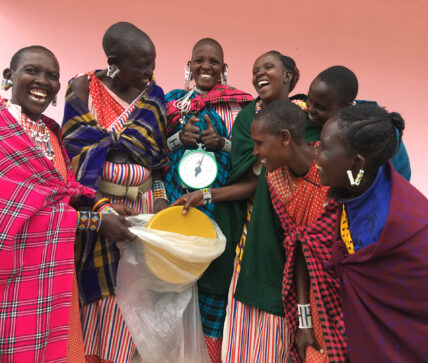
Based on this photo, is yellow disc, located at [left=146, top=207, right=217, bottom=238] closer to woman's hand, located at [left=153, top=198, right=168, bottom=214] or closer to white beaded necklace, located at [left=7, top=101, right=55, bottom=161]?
woman's hand, located at [left=153, top=198, right=168, bottom=214]

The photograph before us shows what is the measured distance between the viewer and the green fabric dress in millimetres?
1924

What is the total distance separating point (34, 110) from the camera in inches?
71.5

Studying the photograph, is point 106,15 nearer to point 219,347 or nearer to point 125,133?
point 125,133

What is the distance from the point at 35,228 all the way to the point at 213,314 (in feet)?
3.48

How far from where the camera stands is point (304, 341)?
1.73 m

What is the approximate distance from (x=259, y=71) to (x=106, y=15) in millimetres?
2046

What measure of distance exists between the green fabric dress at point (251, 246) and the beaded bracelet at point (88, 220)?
2.17 ft

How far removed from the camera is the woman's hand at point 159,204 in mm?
2193

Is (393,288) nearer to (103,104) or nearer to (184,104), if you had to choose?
(184,104)

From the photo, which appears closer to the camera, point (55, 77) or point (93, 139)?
point (55, 77)

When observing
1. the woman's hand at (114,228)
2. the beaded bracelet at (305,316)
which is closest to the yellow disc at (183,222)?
the woman's hand at (114,228)

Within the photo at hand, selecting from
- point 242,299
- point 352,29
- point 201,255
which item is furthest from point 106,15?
point 242,299

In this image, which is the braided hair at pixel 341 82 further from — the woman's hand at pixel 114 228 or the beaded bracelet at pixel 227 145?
the woman's hand at pixel 114 228

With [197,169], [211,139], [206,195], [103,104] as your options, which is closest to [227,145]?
[211,139]
